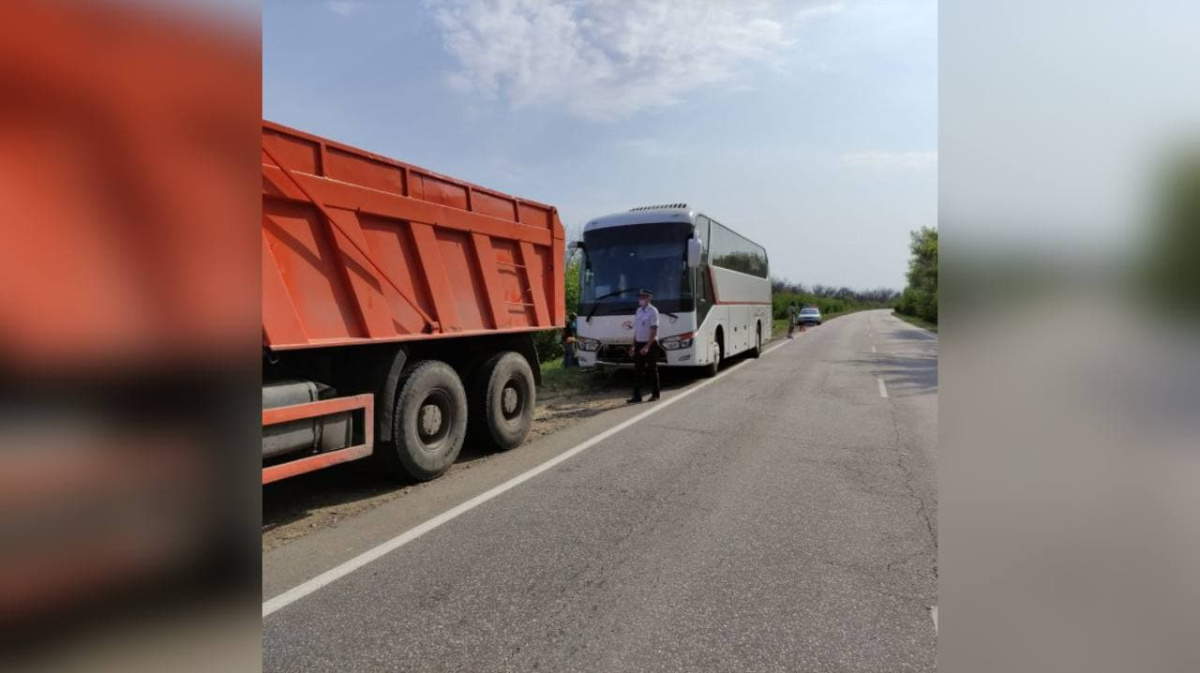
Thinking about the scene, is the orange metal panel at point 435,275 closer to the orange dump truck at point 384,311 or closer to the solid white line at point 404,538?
the orange dump truck at point 384,311

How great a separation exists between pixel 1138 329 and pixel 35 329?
40.5 inches

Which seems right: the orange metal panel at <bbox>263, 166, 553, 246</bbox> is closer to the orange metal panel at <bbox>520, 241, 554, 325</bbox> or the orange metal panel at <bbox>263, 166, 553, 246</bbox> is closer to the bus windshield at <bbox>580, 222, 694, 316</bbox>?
the orange metal panel at <bbox>520, 241, 554, 325</bbox>

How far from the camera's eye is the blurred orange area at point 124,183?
1.76 feet

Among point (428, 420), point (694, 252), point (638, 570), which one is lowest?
point (638, 570)

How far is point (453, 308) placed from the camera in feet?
21.5

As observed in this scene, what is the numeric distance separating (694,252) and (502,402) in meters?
6.03

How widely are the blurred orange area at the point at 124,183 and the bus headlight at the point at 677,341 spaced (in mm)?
11961

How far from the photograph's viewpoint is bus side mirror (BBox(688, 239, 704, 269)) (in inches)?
481

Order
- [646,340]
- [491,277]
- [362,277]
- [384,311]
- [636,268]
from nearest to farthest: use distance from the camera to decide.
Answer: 1. [362,277]
2. [384,311]
3. [491,277]
4. [646,340]
5. [636,268]

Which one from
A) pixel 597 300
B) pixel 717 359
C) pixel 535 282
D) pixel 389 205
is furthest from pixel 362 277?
pixel 717 359

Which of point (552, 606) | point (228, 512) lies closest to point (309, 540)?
point (552, 606)

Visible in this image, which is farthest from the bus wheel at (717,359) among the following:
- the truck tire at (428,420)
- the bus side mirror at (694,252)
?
the truck tire at (428,420)

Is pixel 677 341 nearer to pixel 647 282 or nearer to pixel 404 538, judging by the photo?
pixel 647 282

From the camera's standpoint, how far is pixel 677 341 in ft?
41.4
